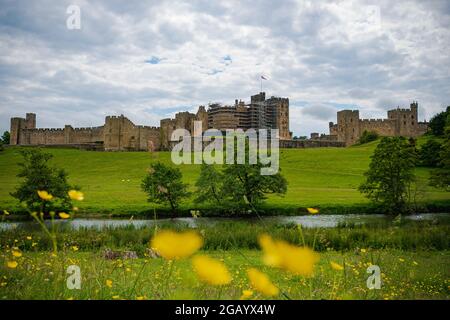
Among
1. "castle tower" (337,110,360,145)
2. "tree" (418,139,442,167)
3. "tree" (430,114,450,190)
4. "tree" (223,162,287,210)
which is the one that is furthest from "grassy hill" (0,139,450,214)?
"castle tower" (337,110,360,145)

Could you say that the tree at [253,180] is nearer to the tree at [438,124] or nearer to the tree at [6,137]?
the tree at [438,124]

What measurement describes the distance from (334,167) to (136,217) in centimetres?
3768

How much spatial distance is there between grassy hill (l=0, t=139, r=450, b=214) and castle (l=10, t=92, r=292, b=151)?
17622mm

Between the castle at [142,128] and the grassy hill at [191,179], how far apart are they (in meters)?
17.6

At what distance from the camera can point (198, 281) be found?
500 centimetres

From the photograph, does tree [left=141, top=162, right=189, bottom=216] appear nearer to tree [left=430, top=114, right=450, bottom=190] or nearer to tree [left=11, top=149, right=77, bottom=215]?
tree [left=11, top=149, right=77, bottom=215]

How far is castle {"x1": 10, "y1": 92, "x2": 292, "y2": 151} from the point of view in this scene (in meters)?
96.9

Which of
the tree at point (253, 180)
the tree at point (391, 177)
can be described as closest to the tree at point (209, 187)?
the tree at point (253, 180)

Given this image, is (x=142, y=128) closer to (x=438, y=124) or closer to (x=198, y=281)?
(x=438, y=124)

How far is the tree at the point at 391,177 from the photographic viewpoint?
31625 mm

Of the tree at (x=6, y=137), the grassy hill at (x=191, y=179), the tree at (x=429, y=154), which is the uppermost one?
the tree at (x=6, y=137)

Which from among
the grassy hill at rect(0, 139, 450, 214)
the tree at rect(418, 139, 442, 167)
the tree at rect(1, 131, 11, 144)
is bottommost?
the grassy hill at rect(0, 139, 450, 214)

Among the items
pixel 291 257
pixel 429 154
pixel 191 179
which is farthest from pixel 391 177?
pixel 291 257
